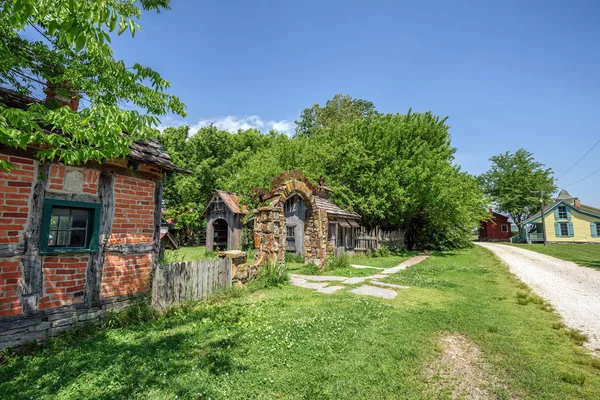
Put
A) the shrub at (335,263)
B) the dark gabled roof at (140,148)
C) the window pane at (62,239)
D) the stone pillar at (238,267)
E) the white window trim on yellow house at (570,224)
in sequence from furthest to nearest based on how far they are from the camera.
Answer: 1. the white window trim on yellow house at (570,224)
2. the shrub at (335,263)
3. the stone pillar at (238,267)
4. the window pane at (62,239)
5. the dark gabled roof at (140,148)

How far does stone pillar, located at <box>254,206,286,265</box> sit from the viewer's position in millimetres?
9930

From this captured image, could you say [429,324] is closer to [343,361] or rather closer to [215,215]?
[343,361]

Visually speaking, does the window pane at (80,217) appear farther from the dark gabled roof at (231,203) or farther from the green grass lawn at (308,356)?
the dark gabled roof at (231,203)

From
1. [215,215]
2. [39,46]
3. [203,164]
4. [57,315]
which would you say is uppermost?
[203,164]

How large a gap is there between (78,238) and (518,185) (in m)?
59.3

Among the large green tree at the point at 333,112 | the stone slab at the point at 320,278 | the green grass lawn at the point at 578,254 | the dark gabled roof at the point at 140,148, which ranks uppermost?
the large green tree at the point at 333,112

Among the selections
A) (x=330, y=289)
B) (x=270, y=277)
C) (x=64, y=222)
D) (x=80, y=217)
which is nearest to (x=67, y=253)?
(x=64, y=222)

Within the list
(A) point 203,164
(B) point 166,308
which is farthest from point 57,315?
(A) point 203,164

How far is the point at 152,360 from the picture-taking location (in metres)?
4.06

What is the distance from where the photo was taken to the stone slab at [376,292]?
779 centimetres

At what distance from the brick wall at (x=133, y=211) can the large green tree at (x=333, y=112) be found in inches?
1281

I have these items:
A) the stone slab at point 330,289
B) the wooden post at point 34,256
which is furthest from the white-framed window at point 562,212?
the wooden post at point 34,256

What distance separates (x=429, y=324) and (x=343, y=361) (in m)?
2.45

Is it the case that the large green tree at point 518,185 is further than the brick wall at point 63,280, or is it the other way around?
Answer: the large green tree at point 518,185
